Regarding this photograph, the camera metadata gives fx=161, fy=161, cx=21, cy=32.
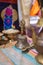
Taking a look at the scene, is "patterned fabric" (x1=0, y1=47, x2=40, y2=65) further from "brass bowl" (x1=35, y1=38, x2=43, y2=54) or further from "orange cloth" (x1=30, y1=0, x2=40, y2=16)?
"orange cloth" (x1=30, y1=0, x2=40, y2=16)

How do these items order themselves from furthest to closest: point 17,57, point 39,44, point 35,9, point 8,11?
point 8,11, point 35,9, point 17,57, point 39,44

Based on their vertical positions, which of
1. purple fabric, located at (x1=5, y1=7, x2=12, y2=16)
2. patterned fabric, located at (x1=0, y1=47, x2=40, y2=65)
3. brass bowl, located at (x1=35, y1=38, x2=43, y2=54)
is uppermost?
purple fabric, located at (x1=5, y1=7, x2=12, y2=16)

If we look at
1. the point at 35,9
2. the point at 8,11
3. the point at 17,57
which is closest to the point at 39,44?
the point at 17,57

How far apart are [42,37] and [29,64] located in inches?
6.6

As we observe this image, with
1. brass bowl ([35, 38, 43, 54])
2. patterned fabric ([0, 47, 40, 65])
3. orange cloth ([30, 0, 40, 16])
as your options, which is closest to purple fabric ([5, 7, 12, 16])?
orange cloth ([30, 0, 40, 16])

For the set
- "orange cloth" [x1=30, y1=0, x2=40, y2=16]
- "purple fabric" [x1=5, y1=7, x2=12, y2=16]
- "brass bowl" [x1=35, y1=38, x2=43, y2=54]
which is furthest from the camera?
"purple fabric" [x1=5, y1=7, x2=12, y2=16]

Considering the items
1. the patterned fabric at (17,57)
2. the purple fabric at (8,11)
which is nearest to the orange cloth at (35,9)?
the purple fabric at (8,11)

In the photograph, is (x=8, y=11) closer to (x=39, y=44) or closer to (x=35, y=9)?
(x=35, y=9)

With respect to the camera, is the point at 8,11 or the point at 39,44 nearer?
the point at 39,44

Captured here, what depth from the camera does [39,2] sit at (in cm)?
143

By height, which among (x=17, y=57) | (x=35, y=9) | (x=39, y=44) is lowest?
(x=17, y=57)

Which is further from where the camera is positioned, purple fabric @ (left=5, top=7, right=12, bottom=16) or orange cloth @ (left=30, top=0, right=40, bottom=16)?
purple fabric @ (left=5, top=7, right=12, bottom=16)

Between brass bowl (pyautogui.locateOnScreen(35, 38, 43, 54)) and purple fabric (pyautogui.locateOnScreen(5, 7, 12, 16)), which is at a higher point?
purple fabric (pyautogui.locateOnScreen(5, 7, 12, 16))

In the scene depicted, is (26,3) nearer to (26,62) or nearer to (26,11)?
(26,11)
